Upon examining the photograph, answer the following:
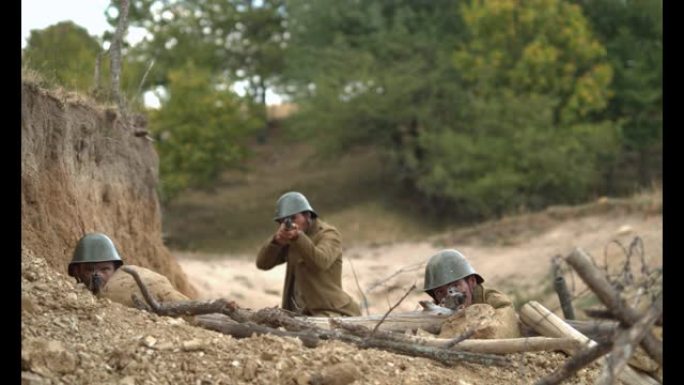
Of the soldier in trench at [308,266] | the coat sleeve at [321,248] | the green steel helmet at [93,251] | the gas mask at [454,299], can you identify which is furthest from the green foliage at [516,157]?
the green steel helmet at [93,251]

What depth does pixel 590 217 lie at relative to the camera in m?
24.8

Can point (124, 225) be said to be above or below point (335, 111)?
below

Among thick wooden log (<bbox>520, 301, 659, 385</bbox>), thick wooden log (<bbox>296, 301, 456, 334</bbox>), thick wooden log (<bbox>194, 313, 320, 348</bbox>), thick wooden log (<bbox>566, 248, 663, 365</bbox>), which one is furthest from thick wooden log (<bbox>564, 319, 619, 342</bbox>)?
thick wooden log (<bbox>566, 248, 663, 365</bbox>)

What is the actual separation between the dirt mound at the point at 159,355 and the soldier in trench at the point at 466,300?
0.39 meters

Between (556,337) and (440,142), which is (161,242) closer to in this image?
(556,337)

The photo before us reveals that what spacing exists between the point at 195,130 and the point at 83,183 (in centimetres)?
2731

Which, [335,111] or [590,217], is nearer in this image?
[590,217]

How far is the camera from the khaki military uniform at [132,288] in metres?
7.46

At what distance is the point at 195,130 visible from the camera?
37.3 metres

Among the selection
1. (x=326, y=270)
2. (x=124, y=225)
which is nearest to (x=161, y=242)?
(x=124, y=225)

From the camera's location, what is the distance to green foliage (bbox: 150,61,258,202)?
36.8 metres

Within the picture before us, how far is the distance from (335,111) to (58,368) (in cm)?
3233
